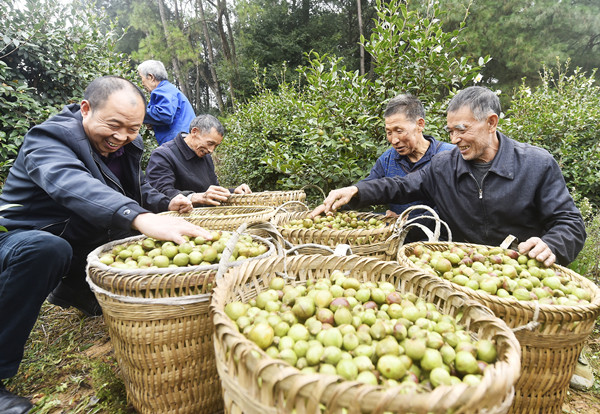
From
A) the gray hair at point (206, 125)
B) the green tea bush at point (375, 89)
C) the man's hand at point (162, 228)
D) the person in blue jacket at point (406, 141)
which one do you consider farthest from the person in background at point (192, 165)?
the person in blue jacket at point (406, 141)

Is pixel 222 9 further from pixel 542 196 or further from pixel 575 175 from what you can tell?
pixel 542 196

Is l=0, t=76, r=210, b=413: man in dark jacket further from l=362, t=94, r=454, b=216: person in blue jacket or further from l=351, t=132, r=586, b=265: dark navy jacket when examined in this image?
l=362, t=94, r=454, b=216: person in blue jacket

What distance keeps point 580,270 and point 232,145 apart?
22.0 feet

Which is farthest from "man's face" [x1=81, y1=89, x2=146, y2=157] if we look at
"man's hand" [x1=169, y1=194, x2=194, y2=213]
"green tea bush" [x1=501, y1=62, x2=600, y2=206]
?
"green tea bush" [x1=501, y1=62, x2=600, y2=206]

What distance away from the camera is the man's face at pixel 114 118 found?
2.33m

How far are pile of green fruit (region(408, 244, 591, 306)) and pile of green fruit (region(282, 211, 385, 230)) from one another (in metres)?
0.70

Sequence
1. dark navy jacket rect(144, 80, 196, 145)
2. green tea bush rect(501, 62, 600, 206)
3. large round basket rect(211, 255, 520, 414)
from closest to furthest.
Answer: large round basket rect(211, 255, 520, 414) → dark navy jacket rect(144, 80, 196, 145) → green tea bush rect(501, 62, 600, 206)

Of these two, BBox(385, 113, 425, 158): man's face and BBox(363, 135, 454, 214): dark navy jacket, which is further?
BBox(363, 135, 454, 214): dark navy jacket

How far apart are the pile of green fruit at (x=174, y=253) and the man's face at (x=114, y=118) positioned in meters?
0.87

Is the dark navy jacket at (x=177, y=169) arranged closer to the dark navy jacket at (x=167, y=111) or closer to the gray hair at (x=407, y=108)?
the dark navy jacket at (x=167, y=111)

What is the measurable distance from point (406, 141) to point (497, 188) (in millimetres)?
1095

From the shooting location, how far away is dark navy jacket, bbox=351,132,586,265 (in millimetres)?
2329

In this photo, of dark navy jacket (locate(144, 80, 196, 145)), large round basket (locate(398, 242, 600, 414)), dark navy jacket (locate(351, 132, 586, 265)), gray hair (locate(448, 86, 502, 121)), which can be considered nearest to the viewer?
large round basket (locate(398, 242, 600, 414))

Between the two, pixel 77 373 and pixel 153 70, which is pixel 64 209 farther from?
pixel 153 70
